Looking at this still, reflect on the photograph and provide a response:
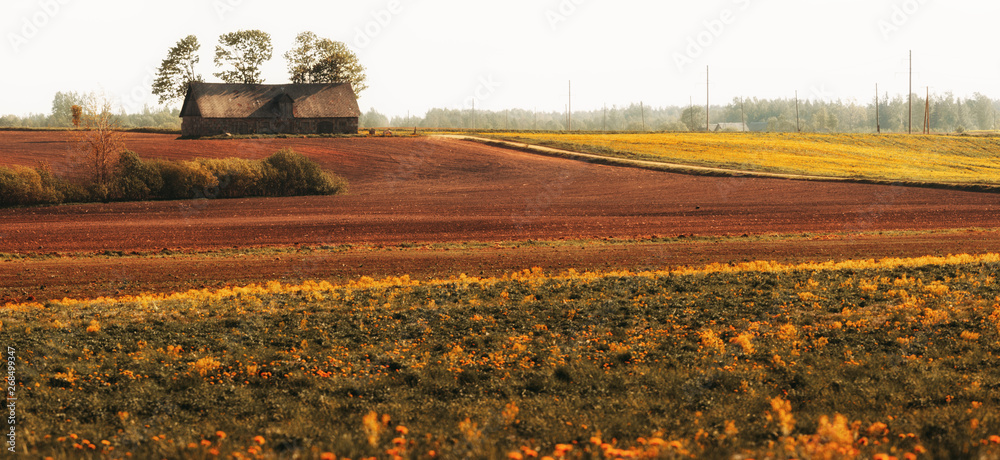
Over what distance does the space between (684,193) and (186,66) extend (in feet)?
232

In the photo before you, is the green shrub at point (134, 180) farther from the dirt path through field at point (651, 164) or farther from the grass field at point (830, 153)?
the grass field at point (830, 153)

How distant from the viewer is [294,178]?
4072cm

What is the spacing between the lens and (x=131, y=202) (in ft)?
116

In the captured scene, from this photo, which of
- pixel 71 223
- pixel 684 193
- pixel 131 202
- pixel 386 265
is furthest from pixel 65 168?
pixel 684 193

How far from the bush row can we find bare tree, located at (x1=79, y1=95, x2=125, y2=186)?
1.55 ft

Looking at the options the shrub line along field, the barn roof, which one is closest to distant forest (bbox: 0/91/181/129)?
the barn roof

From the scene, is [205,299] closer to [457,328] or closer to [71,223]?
[457,328]

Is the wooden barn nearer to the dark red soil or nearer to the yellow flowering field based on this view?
the dark red soil

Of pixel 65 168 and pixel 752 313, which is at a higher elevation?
pixel 65 168

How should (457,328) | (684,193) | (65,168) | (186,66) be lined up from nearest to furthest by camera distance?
(457,328) < (65,168) < (684,193) < (186,66)

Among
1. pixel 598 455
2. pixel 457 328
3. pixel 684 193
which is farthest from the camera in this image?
pixel 684 193

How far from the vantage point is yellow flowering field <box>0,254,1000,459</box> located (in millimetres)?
7688

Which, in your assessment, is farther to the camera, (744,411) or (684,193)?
(684,193)

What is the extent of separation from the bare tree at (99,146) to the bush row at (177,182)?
47 cm
